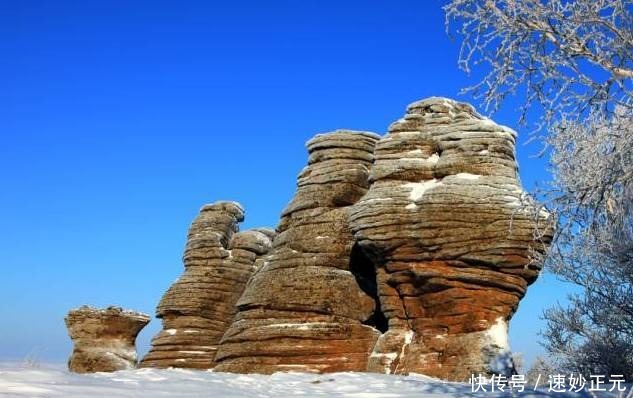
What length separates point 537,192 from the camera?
27.8ft

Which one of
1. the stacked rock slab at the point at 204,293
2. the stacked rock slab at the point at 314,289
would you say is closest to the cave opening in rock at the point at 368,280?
the stacked rock slab at the point at 314,289

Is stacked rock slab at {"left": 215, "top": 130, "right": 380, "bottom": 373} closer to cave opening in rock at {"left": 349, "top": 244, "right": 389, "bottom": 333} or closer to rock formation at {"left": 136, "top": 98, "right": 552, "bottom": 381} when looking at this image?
rock formation at {"left": 136, "top": 98, "right": 552, "bottom": 381}

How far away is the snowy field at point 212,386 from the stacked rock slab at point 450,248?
6.06 m

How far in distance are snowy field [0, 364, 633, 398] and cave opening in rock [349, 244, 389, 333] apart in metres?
9.15

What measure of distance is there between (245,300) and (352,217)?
185 inches

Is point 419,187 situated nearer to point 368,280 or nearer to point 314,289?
point 368,280

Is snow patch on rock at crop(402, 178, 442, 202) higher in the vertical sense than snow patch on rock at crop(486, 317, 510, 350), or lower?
higher

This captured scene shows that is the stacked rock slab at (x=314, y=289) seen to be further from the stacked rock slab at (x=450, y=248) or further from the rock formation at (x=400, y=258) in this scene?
the stacked rock slab at (x=450, y=248)

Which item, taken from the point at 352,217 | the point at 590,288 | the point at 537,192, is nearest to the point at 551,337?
the point at 590,288

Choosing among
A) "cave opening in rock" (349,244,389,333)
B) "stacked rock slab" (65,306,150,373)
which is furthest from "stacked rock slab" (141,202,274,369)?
"cave opening in rock" (349,244,389,333)

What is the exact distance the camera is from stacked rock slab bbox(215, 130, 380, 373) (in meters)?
18.8

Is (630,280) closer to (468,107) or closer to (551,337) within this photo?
(551,337)

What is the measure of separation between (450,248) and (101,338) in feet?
59.1

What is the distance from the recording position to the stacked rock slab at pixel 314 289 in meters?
18.8
